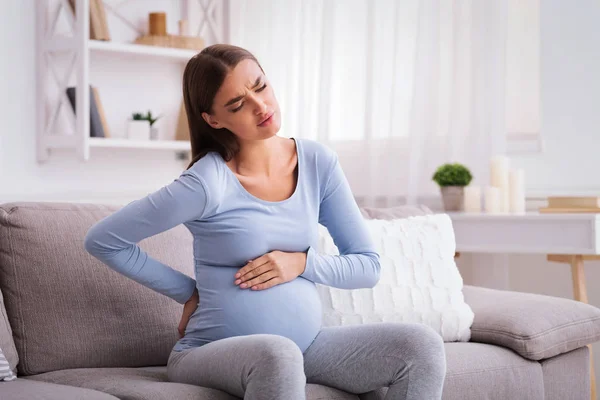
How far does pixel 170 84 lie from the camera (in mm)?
4176

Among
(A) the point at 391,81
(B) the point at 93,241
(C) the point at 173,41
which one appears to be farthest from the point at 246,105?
(C) the point at 173,41

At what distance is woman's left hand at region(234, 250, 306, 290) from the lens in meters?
1.80

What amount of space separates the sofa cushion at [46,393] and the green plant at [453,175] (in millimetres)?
1973

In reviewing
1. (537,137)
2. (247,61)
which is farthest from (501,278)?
(247,61)

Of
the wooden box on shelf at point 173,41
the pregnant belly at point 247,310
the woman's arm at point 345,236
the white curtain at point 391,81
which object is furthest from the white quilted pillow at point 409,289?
the wooden box on shelf at point 173,41

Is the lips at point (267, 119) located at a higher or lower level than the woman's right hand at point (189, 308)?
higher

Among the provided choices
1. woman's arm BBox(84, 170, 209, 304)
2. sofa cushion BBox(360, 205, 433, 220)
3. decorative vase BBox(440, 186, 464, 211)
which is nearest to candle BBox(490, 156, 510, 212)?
decorative vase BBox(440, 186, 464, 211)

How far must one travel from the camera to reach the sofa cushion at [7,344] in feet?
6.27

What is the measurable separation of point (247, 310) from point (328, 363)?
0.67 ft

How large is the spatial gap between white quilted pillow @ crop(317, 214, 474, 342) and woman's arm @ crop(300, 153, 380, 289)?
0.27 m

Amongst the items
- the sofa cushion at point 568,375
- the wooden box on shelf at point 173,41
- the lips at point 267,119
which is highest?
the wooden box on shelf at point 173,41

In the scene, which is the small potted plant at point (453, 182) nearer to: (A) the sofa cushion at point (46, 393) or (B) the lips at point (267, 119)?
(B) the lips at point (267, 119)

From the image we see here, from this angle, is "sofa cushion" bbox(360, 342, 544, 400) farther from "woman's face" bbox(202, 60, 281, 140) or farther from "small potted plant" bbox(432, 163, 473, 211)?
"small potted plant" bbox(432, 163, 473, 211)

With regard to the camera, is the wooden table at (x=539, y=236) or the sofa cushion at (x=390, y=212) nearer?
the sofa cushion at (x=390, y=212)
